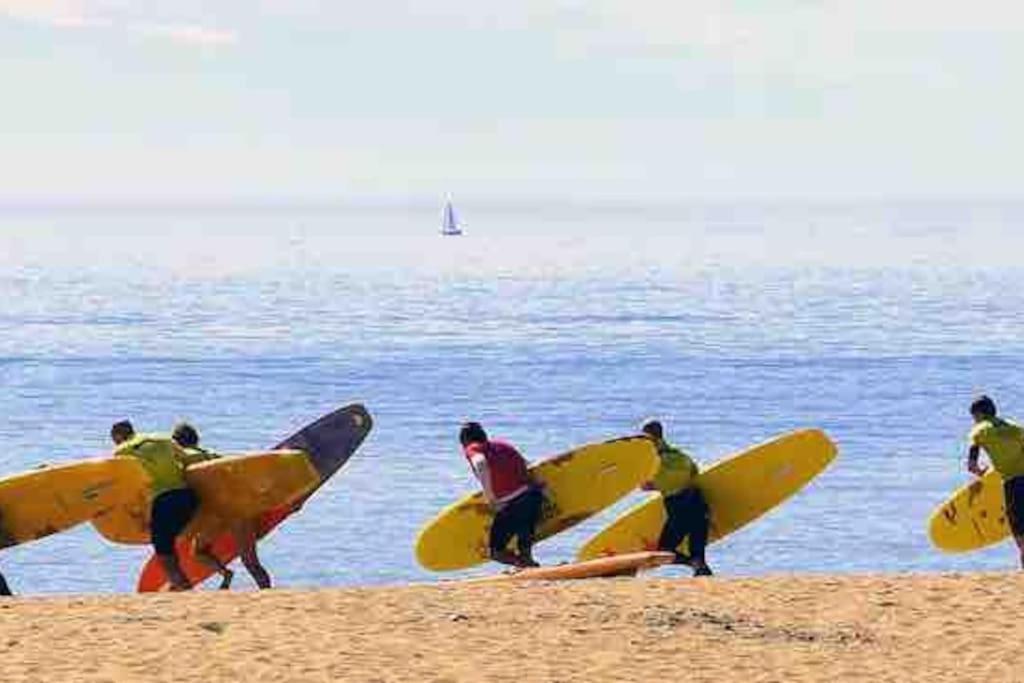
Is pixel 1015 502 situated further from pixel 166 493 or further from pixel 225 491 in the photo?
pixel 166 493

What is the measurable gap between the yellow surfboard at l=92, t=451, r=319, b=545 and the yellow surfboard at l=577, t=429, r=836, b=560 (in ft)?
10.4

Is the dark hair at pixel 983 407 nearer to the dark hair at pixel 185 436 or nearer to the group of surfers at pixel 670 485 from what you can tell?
the group of surfers at pixel 670 485

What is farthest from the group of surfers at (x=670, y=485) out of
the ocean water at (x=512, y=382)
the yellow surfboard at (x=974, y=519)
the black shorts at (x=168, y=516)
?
the ocean water at (x=512, y=382)

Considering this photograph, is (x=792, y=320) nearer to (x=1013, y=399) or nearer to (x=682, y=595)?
(x=1013, y=399)

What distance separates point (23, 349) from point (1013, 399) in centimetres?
3684

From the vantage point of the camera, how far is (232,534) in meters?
19.0

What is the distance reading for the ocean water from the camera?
110 feet

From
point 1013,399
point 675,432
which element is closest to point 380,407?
point 675,432

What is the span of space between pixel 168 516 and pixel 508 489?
2.91 m

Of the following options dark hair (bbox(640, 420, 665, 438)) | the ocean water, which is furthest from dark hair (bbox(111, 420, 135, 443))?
the ocean water

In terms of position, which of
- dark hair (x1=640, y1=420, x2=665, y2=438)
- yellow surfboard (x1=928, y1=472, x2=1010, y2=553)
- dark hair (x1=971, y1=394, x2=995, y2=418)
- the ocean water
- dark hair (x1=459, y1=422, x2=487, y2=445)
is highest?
dark hair (x1=971, y1=394, x2=995, y2=418)

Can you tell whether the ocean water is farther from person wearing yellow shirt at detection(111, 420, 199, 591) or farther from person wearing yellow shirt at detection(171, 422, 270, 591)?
person wearing yellow shirt at detection(111, 420, 199, 591)

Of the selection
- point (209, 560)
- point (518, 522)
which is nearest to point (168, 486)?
point (209, 560)

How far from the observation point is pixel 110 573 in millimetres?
30656
